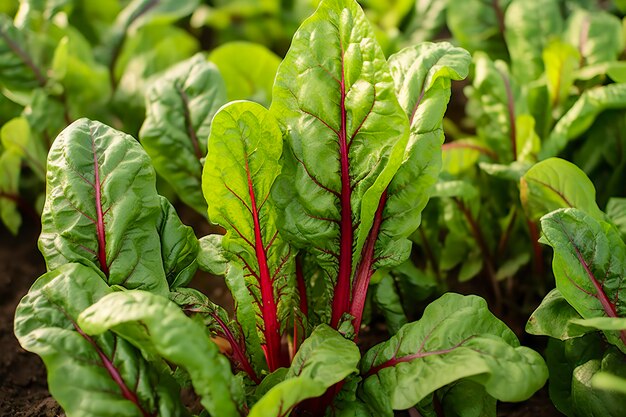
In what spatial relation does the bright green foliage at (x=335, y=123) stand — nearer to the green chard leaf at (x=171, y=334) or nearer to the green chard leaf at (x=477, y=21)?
the green chard leaf at (x=171, y=334)

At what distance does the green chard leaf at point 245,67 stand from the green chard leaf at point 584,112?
69cm

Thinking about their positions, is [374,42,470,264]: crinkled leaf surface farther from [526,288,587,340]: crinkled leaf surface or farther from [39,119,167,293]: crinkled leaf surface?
[39,119,167,293]: crinkled leaf surface

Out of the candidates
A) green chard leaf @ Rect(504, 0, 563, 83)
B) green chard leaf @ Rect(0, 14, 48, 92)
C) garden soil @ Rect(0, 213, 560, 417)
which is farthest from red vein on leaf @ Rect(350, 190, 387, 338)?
green chard leaf @ Rect(0, 14, 48, 92)

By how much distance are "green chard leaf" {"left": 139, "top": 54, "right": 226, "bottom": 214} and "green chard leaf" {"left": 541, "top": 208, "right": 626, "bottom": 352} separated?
0.70m

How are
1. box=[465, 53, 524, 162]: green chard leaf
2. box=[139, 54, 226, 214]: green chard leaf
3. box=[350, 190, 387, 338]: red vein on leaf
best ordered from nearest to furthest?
box=[350, 190, 387, 338]: red vein on leaf
box=[139, 54, 226, 214]: green chard leaf
box=[465, 53, 524, 162]: green chard leaf

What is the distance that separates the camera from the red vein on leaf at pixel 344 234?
3.79 ft

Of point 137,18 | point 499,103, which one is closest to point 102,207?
point 499,103

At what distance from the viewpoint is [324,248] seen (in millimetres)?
1214

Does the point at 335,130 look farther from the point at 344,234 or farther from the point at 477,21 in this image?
the point at 477,21

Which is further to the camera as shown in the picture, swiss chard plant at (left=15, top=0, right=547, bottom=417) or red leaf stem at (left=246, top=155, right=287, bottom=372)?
Answer: red leaf stem at (left=246, top=155, right=287, bottom=372)

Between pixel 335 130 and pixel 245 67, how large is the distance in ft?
2.23

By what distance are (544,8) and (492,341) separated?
110cm

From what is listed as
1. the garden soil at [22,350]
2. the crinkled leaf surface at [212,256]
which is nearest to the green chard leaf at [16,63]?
the garden soil at [22,350]

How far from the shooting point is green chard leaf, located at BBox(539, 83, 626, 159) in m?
1.44
